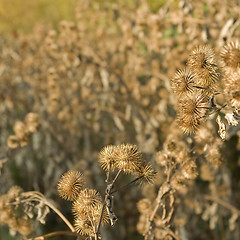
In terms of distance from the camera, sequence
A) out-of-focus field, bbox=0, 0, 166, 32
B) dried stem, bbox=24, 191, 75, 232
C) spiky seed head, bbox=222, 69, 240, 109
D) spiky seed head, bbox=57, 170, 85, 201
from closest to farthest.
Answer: spiky seed head, bbox=222, 69, 240, 109 < spiky seed head, bbox=57, 170, 85, 201 < dried stem, bbox=24, 191, 75, 232 < out-of-focus field, bbox=0, 0, 166, 32

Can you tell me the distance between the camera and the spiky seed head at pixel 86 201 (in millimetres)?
1360

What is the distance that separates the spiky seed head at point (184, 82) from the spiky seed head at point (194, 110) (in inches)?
2.0

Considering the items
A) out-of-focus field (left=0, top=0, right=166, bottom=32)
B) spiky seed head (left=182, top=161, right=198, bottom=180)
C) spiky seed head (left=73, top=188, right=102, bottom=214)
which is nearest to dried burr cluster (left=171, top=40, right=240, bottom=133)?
spiky seed head (left=73, top=188, right=102, bottom=214)

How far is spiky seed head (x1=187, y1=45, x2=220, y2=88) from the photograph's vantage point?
1376mm

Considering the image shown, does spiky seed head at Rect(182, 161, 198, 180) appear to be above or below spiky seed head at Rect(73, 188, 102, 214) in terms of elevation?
above

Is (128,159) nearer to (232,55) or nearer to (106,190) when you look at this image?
(106,190)

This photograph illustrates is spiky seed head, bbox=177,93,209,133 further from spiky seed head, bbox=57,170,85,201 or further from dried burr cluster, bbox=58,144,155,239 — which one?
spiky seed head, bbox=57,170,85,201

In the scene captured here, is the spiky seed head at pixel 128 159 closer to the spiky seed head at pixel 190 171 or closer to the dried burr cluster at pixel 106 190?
the dried burr cluster at pixel 106 190

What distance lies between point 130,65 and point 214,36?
142 centimetres

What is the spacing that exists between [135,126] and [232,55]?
12.2 ft

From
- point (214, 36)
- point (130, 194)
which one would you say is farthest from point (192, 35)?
point (130, 194)

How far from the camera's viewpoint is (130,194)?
4.94 metres

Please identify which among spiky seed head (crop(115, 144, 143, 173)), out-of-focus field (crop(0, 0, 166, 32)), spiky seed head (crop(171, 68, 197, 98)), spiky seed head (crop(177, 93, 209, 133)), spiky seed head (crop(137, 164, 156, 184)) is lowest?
spiky seed head (crop(137, 164, 156, 184))

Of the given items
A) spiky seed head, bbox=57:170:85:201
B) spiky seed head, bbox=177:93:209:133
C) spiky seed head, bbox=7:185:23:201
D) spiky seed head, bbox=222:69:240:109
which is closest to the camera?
spiky seed head, bbox=222:69:240:109
